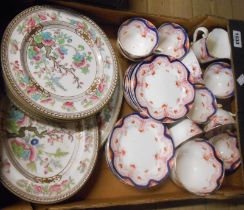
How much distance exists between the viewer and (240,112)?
890 mm

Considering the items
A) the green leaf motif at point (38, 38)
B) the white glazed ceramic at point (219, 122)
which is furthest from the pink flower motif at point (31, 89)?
the white glazed ceramic at point (219, 122)

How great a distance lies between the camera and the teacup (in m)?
0.98

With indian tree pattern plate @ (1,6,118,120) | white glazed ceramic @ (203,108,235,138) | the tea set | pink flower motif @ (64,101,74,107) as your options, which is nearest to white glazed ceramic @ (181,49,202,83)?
the tea set

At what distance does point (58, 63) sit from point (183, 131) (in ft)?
1.20

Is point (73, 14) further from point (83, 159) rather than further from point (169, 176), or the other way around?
point (169, 176)

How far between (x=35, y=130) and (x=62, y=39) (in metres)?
0.21

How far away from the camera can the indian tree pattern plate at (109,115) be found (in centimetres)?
85

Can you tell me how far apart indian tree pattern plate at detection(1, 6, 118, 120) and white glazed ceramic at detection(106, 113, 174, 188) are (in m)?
0.14

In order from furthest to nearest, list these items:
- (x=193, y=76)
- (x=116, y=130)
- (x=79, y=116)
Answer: (x=193, y=76) < (x=116, y=130) < (x=79, y=116)

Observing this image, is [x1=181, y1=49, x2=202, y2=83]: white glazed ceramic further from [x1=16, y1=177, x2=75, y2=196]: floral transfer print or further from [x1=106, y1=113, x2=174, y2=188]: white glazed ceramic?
[x1=16, y1=177, x2=75, y2=196]: floral transfer print

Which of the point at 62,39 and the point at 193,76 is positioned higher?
the point at 62,39

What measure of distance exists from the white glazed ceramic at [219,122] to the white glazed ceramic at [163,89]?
0.41ft

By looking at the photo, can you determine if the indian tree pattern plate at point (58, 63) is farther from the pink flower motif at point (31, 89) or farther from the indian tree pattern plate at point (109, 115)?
the indian tree pattern plate at point (109, 115)

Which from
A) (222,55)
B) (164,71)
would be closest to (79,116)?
(164,71)
